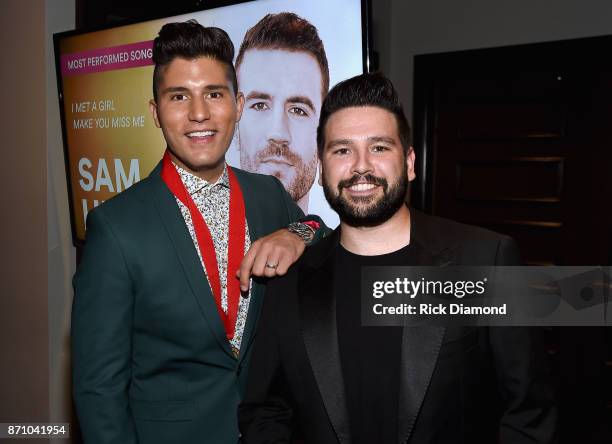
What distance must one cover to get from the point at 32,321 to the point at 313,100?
1.82 metres

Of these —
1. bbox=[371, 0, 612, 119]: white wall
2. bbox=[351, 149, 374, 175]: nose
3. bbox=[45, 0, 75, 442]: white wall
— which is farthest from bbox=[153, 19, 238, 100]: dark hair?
bbox=[371, 0, 612, 119]: white wall

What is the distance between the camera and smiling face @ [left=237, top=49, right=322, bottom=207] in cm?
183

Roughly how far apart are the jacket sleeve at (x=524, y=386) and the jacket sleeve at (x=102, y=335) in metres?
0.90

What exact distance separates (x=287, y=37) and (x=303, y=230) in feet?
2.28

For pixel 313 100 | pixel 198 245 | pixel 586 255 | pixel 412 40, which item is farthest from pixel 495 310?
pixel 412 40

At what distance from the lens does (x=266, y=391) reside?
1.41m

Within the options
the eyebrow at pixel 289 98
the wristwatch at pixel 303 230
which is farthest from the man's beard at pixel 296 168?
the wristwatch at pixel 303 230

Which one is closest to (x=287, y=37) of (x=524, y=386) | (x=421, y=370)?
(x=421, y=370)

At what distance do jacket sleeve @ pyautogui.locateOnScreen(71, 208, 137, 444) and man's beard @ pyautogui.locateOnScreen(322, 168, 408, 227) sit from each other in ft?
1.84

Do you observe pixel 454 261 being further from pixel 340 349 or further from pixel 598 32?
pixel 598 32

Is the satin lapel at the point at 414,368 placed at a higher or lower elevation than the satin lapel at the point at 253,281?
lower

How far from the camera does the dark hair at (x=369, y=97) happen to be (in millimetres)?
1427

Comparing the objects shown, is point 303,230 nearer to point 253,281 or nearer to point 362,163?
point 253,281

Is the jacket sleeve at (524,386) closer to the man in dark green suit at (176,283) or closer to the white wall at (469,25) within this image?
the man in dark green suit at (176,283)
